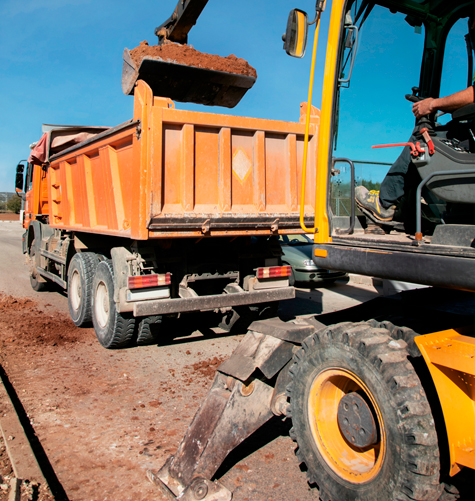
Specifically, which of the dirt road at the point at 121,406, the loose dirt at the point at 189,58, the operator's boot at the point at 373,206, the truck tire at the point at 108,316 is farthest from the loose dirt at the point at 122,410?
the loose dirt at the point at 189,58

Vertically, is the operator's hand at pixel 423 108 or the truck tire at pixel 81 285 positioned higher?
the operator's hand at pixel 423 108

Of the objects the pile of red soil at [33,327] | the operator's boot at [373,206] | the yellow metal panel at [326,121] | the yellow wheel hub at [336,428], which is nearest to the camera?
the yellow wheel hub at [336,428]

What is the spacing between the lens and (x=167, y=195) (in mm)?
4934

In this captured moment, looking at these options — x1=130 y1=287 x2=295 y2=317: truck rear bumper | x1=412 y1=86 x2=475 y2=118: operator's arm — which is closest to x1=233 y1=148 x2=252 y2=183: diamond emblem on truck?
x1=130 y1=287 x2=295 y2=317: truck rear bumper

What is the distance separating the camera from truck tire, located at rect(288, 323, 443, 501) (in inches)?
80.0

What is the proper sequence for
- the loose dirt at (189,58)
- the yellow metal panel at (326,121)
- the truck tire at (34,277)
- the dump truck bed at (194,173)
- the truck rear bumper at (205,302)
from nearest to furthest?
1. the yellow metal panel at (326,121)
2. the dump truck bed at (194,173)
3. the truck rear bumper at (205,302)
4. the loose dirt at (189,58)
5. the truck tire at (34,277)

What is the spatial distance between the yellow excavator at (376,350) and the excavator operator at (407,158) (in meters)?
0.04

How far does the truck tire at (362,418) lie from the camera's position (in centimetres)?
203

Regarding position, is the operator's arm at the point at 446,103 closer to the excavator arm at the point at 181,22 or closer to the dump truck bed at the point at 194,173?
the dump truck bed at the point at 194,173

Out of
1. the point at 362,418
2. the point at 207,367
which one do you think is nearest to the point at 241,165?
the point at 207,367

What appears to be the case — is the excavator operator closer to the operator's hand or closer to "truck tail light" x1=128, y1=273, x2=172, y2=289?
the operator's hand

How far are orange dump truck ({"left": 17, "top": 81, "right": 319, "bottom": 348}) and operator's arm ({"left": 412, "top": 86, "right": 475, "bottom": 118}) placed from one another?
2.98 metres

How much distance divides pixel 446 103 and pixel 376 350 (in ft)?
4.51

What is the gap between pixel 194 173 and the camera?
5102mm
